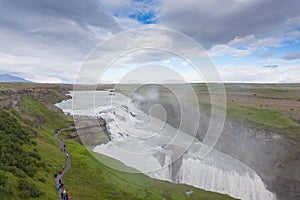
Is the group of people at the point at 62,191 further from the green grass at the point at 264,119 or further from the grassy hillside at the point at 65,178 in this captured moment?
the green grass at the point at 264,119

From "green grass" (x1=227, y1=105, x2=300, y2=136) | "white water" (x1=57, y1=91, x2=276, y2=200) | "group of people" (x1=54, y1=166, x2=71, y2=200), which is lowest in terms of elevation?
"white water" (x1=57, y1=91, x2=276, y2=200)

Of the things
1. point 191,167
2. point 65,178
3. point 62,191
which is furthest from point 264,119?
point 62,191

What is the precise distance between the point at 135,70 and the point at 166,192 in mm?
26015

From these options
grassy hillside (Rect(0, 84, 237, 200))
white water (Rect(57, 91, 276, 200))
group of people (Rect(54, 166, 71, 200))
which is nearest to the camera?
grassy hillside (Rect(0, 84, 237, 200))

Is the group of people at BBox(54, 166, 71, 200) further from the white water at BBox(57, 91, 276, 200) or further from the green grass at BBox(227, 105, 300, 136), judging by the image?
the green grass at BBox(227, 105, 300, 136)

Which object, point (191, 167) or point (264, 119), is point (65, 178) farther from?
point (264, 119)

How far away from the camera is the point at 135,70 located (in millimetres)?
14766

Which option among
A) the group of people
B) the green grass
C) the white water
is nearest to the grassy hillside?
the group of people

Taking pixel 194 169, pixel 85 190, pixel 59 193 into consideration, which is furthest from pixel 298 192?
pixel 59 193

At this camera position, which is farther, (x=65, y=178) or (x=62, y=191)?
(x=65, y=178)

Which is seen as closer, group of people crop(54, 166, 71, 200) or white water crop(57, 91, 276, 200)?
group of people crop(54, 166, 71, 200)

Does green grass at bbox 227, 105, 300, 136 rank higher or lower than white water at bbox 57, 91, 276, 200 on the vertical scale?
higher

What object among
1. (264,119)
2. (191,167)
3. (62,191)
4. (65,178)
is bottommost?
(191,167)

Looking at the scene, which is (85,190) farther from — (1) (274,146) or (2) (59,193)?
(1) (274,146)
